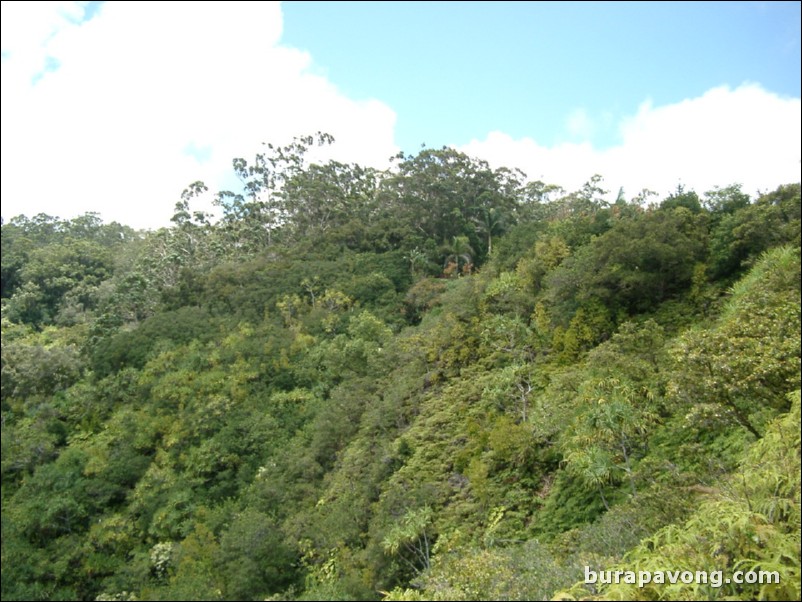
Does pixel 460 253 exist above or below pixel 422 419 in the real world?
above

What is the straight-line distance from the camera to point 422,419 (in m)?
13.6

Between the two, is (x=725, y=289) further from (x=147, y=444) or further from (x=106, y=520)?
(x=147, y=444)

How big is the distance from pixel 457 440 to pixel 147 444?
9.73m

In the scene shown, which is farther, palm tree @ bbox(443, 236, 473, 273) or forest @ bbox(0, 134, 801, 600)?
palm tree @ bbox(443, 236, 473, 273)

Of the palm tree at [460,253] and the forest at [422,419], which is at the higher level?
the palm tree at [460,253]

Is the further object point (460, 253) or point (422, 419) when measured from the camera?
point (460, 253)

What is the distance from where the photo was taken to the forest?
582cm

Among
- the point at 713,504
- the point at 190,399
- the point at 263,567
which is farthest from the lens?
the point at 190,399

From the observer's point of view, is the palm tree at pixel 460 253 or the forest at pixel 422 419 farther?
the palm tree at pixel 460 253

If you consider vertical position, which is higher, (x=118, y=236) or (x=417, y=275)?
(x=118, y=236)

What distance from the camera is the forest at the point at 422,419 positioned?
582cm

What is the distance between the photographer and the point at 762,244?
38.2 ft

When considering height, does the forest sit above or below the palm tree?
below

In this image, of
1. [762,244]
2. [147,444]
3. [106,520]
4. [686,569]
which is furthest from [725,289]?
[147,444]
